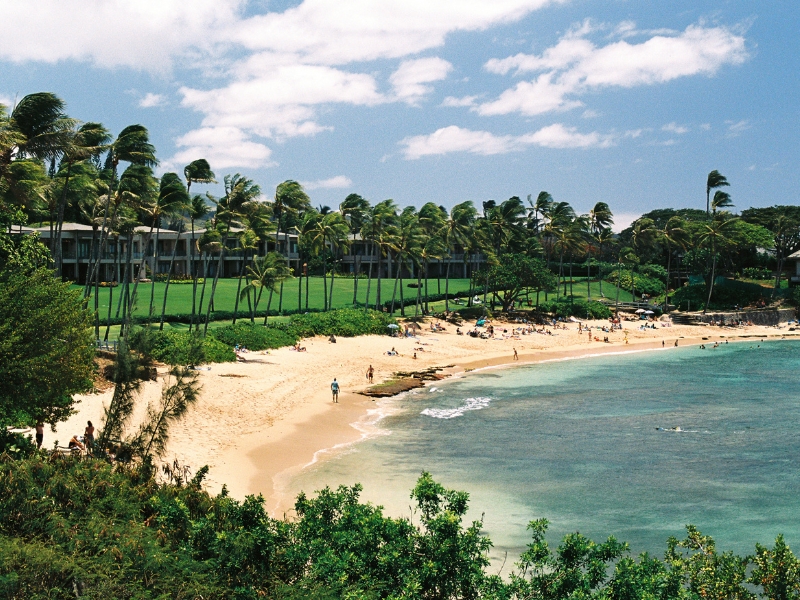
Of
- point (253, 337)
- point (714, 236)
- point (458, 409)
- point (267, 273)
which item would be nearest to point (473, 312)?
point (267, 273)

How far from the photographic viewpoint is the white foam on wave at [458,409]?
37.3 metres

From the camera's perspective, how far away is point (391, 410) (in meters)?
38.3

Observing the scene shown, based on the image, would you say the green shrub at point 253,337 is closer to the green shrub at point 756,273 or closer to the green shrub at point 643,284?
the green shrub at point 643,284

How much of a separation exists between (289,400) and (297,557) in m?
23.9

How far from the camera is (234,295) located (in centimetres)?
7356

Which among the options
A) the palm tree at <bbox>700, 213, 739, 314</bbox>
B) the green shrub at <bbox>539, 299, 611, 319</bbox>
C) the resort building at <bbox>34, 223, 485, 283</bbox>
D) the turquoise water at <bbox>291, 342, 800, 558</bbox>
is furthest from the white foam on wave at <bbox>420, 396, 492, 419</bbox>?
the palm tree at <bbox>700, 213, 739, 314</bbox>

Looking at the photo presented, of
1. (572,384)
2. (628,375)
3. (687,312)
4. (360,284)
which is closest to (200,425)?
(572,384)

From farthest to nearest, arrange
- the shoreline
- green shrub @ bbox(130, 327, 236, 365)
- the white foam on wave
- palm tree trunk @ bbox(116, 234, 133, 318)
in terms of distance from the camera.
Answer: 1. palm tree trunk @ bbox(116, 234, 133, 318)
2. green shrub @ bbox(130, 327, 236, 365)
3. the white foam on wave
4. the shoreline

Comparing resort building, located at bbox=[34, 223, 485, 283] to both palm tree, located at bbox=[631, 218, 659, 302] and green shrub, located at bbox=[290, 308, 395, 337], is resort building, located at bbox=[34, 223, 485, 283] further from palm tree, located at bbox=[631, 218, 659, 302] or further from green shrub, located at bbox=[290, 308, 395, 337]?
palm tree, located at bbox=[631, 218, 659, 302]

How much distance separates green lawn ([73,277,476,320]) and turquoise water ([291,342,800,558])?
26.5 m

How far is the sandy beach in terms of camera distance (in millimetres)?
26219

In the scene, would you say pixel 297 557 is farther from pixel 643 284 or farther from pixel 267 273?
pixel 643 284

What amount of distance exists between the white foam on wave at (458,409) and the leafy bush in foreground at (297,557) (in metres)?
21.3

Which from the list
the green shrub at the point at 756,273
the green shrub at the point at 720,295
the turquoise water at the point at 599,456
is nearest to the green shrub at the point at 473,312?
the turquoise water at the point at 599,456
